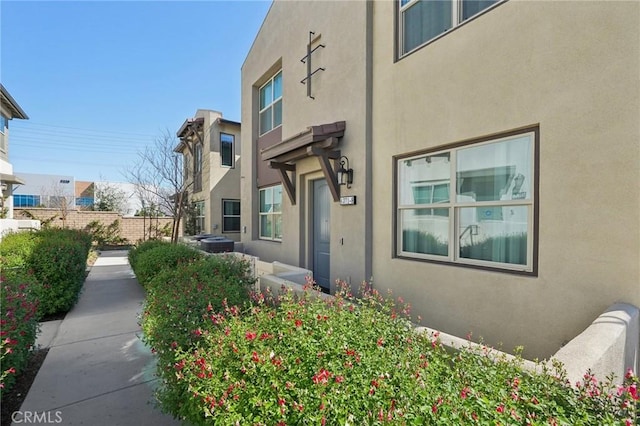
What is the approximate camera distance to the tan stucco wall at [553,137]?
10.3ft

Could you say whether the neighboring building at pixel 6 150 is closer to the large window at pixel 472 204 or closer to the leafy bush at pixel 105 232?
the leafy bush at pixel 105 232

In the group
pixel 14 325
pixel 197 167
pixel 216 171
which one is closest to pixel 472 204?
pixel 14 325

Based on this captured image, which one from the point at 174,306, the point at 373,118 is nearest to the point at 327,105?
the point at 373,118

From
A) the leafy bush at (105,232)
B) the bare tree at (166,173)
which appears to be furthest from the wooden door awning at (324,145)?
the leafy bush at (105,232)

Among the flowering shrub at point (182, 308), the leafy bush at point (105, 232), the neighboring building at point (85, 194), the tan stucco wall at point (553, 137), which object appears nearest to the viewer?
the flowering shrub at point (182, 308)

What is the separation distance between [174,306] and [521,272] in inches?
163

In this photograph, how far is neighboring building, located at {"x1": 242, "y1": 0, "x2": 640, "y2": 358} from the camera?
3256 mm

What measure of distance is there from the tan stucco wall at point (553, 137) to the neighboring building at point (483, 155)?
0.04 ft

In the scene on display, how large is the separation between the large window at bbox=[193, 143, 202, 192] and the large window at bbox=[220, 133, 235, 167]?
1519mm

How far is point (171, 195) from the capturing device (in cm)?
1795

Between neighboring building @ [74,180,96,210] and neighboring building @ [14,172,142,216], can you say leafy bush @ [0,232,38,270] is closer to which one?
neighboring building @ [14,172,142,216]

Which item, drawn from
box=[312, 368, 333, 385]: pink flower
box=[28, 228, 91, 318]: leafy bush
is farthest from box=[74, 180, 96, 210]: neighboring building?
box=[312, 368, 333, 385]: pink flower

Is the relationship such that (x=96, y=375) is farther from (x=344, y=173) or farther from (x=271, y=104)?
(x=271, y=104)
